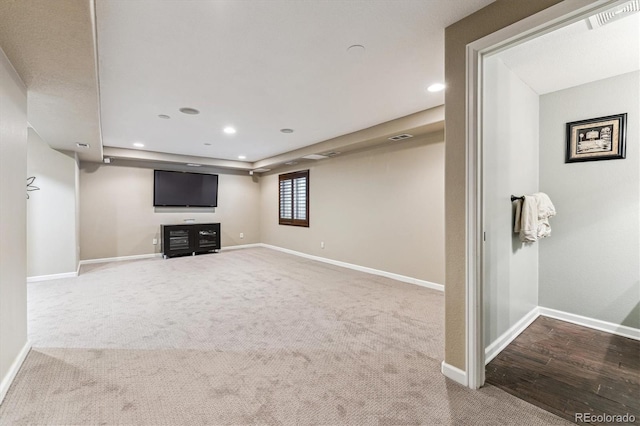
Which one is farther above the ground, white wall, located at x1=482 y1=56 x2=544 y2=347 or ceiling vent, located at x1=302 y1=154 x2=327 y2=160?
ceiling vent, located at x1=302 y1=154 x2=327 y2=160

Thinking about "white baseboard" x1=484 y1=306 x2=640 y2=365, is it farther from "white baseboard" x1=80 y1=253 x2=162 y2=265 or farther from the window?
"white baseboard" x1=80 y1=253 x2=162 y2=265

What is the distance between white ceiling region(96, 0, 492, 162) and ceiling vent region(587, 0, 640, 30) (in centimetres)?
71

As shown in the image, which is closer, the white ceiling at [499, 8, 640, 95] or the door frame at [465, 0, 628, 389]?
the door frame at [465, 0, 628, 389]

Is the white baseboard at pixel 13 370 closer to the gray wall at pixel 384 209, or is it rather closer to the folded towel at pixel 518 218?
the folded towel at pixel 518 218

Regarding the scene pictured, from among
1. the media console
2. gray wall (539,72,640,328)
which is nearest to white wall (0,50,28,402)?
the media console

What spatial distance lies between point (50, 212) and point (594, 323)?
293 inches

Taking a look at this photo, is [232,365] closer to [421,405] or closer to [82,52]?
[421,405]

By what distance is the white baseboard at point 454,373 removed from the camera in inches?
73.8

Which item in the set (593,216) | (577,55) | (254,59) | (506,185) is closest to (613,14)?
(577,55)

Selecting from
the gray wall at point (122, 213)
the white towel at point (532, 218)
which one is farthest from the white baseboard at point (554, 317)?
the gray wall at point (122, 213)

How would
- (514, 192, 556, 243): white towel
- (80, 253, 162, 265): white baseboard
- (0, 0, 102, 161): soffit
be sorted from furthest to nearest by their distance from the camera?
1. (80, 253, 162, 265): white baseboard
2. (514, 192, 556, 243): white towel
3. (0, 0, 102, 161): soffit

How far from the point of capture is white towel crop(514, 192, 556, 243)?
99.6 inches

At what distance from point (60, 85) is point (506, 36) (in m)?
Answer: 3.25

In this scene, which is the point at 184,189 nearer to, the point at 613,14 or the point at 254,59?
the point at 254,59
